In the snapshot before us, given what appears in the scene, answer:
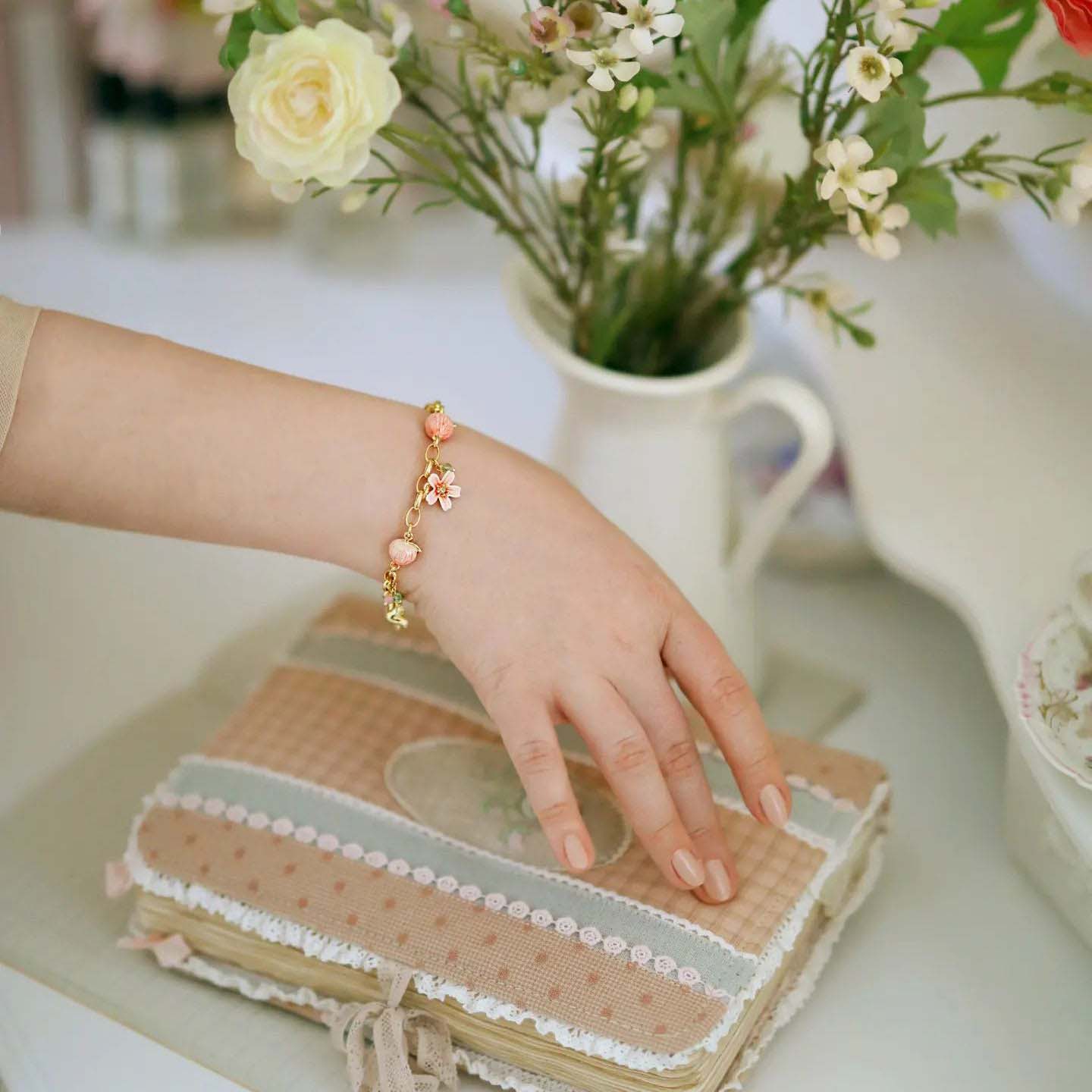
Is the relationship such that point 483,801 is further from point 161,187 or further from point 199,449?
point 161,187

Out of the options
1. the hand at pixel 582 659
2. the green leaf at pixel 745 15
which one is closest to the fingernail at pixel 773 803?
the hand at pixel 582 659

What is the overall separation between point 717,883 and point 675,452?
8.7 inches

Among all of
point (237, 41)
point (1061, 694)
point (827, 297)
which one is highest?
point (237, 41)

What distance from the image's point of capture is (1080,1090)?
541 millimetres

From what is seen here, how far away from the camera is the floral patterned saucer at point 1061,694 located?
0.53 m

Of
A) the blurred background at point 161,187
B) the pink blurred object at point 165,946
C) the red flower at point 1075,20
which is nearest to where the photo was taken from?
the red flower at point 1075,20

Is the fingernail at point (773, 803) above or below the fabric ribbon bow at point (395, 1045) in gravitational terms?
above

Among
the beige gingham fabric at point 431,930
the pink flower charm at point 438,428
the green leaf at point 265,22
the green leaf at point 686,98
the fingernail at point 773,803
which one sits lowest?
the beige gingham fabric at point 431,930

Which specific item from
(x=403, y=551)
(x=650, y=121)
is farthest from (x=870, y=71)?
(x=403, y=551)

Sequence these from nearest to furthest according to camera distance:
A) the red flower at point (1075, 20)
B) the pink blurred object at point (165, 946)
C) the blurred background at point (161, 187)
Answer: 1. the red flower at point (1075, 20)
2. the pink blurred object at point (165, 946)
3. the blurred background at point (161, 187)

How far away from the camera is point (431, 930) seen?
523mm

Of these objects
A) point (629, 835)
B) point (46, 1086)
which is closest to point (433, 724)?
point (629, 835)

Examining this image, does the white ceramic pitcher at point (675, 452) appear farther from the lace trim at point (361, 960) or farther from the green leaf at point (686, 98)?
the lace trim at point (361, 960)

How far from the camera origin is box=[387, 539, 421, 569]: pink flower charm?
1.78 feet
